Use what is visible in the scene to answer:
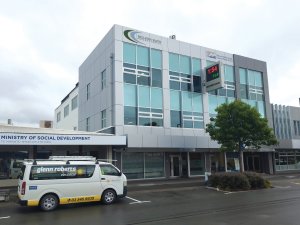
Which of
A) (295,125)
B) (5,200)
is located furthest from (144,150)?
(295,125)

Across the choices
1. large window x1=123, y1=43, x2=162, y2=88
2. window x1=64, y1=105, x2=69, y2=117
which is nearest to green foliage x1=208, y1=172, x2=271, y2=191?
large window x1=123, y1=43, x2=162, y2=88

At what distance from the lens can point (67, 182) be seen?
1388 centimetres

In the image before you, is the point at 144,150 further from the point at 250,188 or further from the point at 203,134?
the point at 250,188

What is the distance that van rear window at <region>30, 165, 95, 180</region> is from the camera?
44.0ft

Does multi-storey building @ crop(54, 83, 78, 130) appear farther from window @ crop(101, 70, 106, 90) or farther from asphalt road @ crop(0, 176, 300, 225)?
asphalt road @ crop(0, 176, 300, 225)

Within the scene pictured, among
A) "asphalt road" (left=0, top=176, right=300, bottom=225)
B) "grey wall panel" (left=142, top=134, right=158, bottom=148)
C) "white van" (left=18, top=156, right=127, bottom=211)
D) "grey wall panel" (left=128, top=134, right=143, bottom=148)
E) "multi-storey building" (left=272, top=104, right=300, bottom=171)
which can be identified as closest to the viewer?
"asphalt road" (left=0, top=176, right=300, bottom=225)

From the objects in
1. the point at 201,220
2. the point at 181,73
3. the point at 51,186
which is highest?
the point at 181,73

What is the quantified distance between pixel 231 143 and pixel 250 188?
4.28 m

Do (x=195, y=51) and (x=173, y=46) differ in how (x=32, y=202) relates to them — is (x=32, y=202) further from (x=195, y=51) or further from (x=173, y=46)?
(x=195, y=51)

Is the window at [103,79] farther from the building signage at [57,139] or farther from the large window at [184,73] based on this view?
the building signage at [57,139]

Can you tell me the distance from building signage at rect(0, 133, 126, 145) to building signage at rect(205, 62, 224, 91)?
420 inches

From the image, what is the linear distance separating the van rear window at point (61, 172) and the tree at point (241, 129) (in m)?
12.7

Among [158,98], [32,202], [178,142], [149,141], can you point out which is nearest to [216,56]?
[158,98]

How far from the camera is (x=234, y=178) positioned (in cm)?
2075
